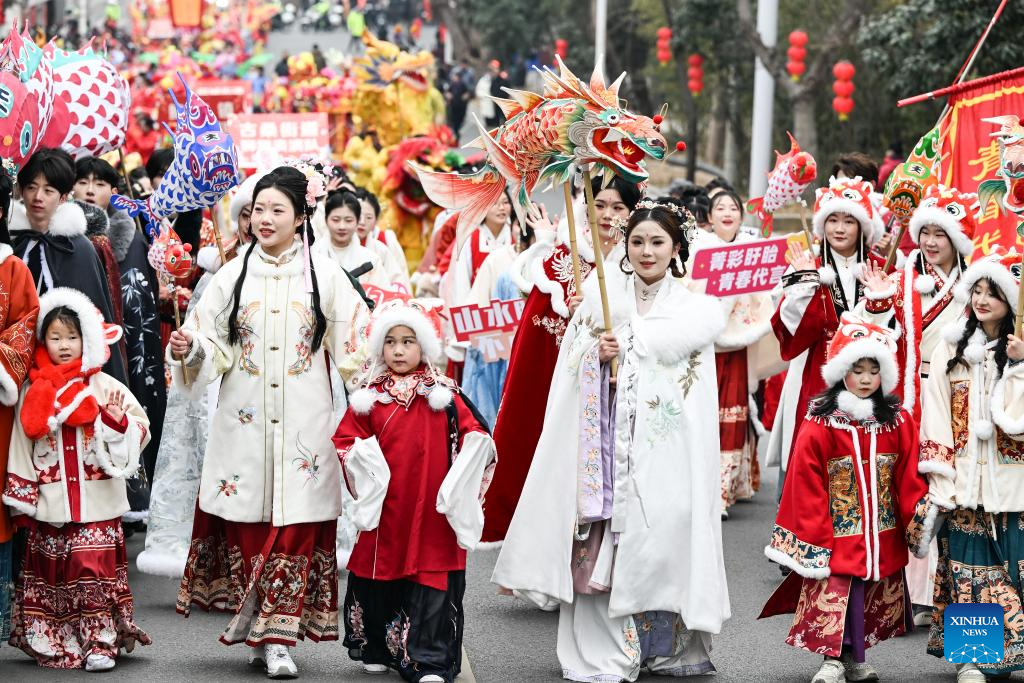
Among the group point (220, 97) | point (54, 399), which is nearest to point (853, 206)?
point (54, 399)

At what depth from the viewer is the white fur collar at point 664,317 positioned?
6.04 meters

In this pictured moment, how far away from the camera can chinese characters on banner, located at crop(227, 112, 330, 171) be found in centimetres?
1669

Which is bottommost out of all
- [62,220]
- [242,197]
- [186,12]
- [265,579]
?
[265,579]

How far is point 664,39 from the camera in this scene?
1046 inches

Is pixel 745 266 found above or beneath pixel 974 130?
beneath

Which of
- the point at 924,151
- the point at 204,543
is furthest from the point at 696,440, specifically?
the point at 924,151

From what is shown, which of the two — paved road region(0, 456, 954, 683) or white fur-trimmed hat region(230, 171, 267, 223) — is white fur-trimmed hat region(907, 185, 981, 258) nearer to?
paved road region(0, 456, 954, 683)

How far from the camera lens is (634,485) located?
6.03 m

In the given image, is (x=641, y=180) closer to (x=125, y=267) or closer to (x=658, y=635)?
(x=658, y=635)

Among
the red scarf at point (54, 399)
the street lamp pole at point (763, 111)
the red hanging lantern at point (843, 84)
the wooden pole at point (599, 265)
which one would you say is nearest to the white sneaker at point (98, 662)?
the red scarf at point (54, 399)

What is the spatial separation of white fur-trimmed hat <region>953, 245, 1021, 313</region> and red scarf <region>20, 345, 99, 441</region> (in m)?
3.30

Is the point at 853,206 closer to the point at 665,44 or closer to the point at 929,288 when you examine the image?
the point at 929,288

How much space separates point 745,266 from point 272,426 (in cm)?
317

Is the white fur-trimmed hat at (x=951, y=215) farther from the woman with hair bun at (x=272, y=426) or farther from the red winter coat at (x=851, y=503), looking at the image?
the woman with hair bun at (x=272, y=426)
